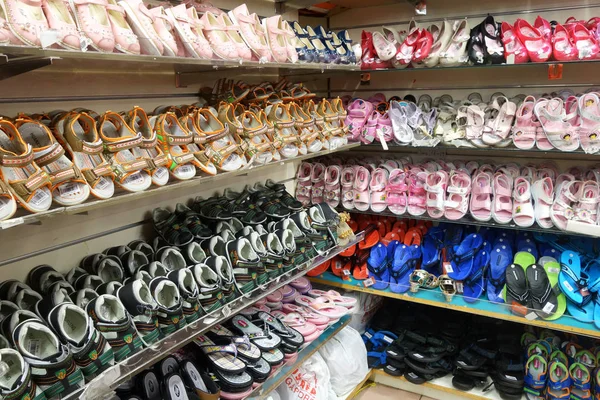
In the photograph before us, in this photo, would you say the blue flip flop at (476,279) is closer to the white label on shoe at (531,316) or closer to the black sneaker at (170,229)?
the white label on shoe at (531,316)

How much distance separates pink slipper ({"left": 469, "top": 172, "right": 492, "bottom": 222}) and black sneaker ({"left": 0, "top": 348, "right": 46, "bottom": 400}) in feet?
7.75

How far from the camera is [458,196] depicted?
278cm

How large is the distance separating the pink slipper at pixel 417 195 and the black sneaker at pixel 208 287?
145cm

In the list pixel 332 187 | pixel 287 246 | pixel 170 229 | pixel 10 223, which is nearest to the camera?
pixel 10 223

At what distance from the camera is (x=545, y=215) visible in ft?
8.32

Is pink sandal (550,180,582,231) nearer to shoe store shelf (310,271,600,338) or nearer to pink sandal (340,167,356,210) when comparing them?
shoe store shelf (310,271,600,338)

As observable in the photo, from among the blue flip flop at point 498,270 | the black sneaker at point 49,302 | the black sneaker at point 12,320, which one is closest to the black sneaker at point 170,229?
the black sneaker at point 49,302

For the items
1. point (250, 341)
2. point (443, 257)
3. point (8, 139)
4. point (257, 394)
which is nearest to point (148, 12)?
point (8, 139)

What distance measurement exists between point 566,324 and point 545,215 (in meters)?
0.59

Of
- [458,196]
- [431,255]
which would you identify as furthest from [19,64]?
[431,255]

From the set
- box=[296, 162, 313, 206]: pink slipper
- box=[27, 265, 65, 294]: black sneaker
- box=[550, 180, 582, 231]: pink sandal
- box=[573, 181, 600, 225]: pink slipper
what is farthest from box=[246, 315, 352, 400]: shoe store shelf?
box=[573, 181, 600, 225]: pink slipper

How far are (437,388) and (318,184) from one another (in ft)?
4.97

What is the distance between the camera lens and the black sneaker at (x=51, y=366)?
131cm

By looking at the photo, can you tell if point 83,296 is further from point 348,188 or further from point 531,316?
point 531,316
